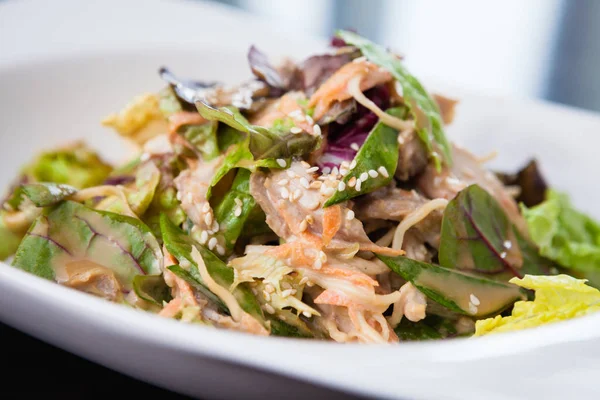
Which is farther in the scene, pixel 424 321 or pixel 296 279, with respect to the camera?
pixel 424 321

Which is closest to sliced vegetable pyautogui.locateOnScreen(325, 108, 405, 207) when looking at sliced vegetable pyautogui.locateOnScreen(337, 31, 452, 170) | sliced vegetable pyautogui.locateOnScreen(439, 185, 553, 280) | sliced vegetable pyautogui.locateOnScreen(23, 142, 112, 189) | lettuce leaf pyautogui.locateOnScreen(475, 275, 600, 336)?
sliced vegetable pyautogui.locateOnScreen(337, 31, 452, 170)

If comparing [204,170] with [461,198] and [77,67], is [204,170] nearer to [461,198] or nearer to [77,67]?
[461,198]

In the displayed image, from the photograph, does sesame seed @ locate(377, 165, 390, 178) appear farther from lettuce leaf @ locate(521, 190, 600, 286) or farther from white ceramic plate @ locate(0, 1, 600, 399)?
lettuce leaf @ locate(521, 190, 600, 286)

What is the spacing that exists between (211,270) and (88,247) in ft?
1.47

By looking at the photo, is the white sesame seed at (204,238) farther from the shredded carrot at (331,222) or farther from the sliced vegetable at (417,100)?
the sliced vegetable at (417,100)

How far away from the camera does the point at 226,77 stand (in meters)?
3.84

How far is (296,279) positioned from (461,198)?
623mm

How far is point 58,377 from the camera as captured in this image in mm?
2006

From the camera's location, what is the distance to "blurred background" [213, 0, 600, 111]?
6.61 m

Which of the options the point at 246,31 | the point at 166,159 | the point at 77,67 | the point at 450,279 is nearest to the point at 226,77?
the point at 246,31

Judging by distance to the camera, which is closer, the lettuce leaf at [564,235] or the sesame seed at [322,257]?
the sesame seed at [322,257]

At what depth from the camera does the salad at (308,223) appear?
193 cm

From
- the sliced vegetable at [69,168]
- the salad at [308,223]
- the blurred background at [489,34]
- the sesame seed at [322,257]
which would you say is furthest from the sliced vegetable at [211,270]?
the blurred background at [489,34]

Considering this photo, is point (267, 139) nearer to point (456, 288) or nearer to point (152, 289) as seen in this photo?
point (152, 289)
